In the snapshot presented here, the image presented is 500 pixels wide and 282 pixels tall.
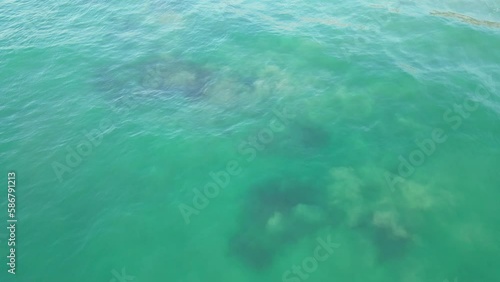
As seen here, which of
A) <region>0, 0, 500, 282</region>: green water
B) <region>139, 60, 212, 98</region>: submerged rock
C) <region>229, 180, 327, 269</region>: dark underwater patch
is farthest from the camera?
<region>139, 60, 212, 98</region>: submerged rock

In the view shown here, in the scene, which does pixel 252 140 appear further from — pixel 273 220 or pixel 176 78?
pixel 176 78

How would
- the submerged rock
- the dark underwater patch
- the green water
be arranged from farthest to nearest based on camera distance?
the submerged rock → the dark underwater patch → the green water

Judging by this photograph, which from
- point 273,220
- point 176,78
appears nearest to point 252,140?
point 273,220

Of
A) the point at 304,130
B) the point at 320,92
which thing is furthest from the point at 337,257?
the point at 320,92

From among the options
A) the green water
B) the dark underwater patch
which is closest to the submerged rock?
the green water

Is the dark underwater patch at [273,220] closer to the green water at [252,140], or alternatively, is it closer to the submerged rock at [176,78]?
the green water at [252,140]

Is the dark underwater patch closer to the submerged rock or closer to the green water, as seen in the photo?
the green water

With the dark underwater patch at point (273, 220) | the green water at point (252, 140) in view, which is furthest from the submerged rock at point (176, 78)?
the dark underwater patch at point (273, 220)

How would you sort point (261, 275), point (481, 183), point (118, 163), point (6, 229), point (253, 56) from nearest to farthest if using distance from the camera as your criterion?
1. point (261, 275)
2. point (6, 229)
3. point (481, 183)
4. point (118, 163)
5. point (253, 56)

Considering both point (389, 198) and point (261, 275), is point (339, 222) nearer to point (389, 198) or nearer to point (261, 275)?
point (389, 198)
